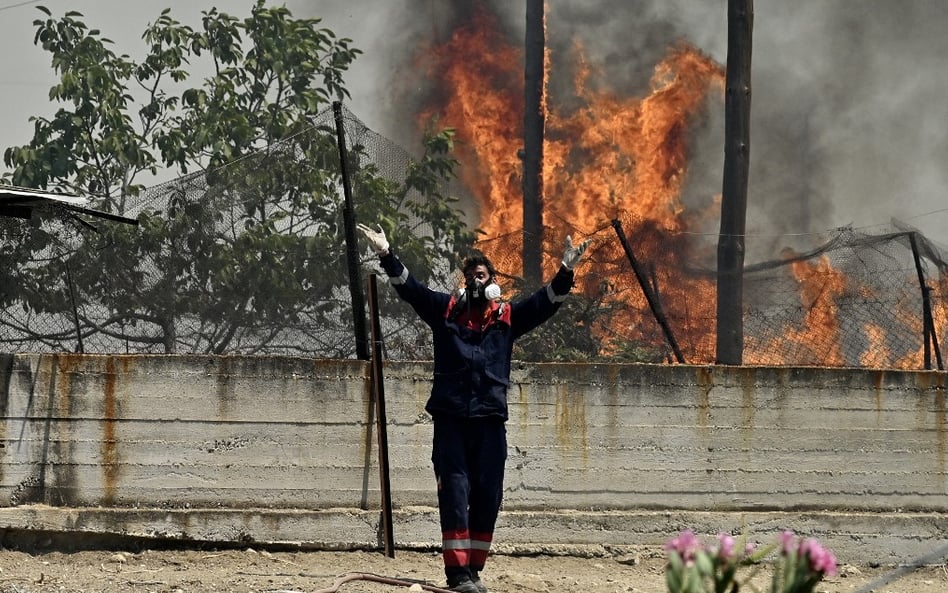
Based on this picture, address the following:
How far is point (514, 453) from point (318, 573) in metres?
1.56

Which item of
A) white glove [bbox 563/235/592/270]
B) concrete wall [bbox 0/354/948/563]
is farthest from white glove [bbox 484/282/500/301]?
concrete wall [bbox 0/354/948/563]

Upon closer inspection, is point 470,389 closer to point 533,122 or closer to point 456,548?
point 456,548

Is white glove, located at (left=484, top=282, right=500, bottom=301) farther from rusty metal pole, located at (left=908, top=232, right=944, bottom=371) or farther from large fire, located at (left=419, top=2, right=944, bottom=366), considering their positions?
large fire, located at (left=419, top=2, right=944, bottom=366)

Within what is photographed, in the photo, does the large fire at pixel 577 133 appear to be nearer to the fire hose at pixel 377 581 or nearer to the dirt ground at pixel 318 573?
the dirt ground at pixel 318 573

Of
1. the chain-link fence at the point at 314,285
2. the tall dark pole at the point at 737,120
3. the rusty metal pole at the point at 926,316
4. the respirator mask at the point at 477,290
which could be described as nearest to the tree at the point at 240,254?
the chain-link fence at the point at 314,285

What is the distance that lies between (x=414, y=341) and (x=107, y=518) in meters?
2.17

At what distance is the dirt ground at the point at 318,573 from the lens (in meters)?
7.97

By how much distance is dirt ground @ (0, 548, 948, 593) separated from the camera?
7.97 metres

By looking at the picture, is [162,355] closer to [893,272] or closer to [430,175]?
[430,175]

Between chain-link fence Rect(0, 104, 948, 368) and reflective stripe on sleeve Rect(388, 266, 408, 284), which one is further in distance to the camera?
chain-link fence Rect(0, 104, 948, 368)

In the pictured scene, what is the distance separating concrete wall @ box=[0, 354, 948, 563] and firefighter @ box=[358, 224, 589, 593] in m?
1.24

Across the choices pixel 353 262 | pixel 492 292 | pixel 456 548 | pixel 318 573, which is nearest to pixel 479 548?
pixel 456 548

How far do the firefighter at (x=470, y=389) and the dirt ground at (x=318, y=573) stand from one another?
1.34 ft

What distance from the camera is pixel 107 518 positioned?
9000mm
